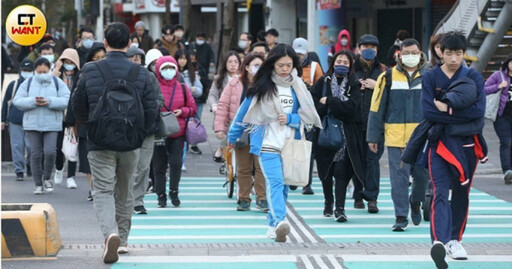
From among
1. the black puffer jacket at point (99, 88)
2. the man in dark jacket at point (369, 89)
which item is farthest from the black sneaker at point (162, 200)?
the black puffer jacket at point (99, 88)

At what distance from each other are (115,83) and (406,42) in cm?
366

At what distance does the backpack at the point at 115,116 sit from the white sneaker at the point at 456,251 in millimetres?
2748

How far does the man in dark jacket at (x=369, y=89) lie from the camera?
1235cm

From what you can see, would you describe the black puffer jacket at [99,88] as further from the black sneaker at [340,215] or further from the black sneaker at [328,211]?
the black sneaker at [328,211]

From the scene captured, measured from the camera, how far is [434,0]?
32.3 meters

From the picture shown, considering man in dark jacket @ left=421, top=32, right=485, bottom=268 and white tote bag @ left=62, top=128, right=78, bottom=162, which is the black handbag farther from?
white tote bag @ left=62, top=128, right=78, bottom=162

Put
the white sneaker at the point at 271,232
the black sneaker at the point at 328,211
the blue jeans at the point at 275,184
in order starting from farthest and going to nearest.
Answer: the black sneaker at the point at 328,211 → the white sneaker at the point at 271,232 → the blue jeans at the point at 275,184

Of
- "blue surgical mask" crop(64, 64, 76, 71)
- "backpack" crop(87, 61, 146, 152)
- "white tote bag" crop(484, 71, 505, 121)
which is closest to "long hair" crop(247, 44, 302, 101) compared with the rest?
"backpack" crop(87, 61, 146, 152)

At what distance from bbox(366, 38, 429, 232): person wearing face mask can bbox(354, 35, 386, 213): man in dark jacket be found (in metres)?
1.30

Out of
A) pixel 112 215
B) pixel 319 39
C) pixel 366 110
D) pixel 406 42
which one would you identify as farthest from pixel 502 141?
pixel 319 39

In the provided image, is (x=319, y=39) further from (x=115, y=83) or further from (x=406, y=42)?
(x=115, y=83)

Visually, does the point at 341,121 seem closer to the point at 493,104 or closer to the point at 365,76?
the point at 365,76

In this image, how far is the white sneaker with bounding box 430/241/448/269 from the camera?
320 inches

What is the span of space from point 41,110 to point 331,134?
4.48m
